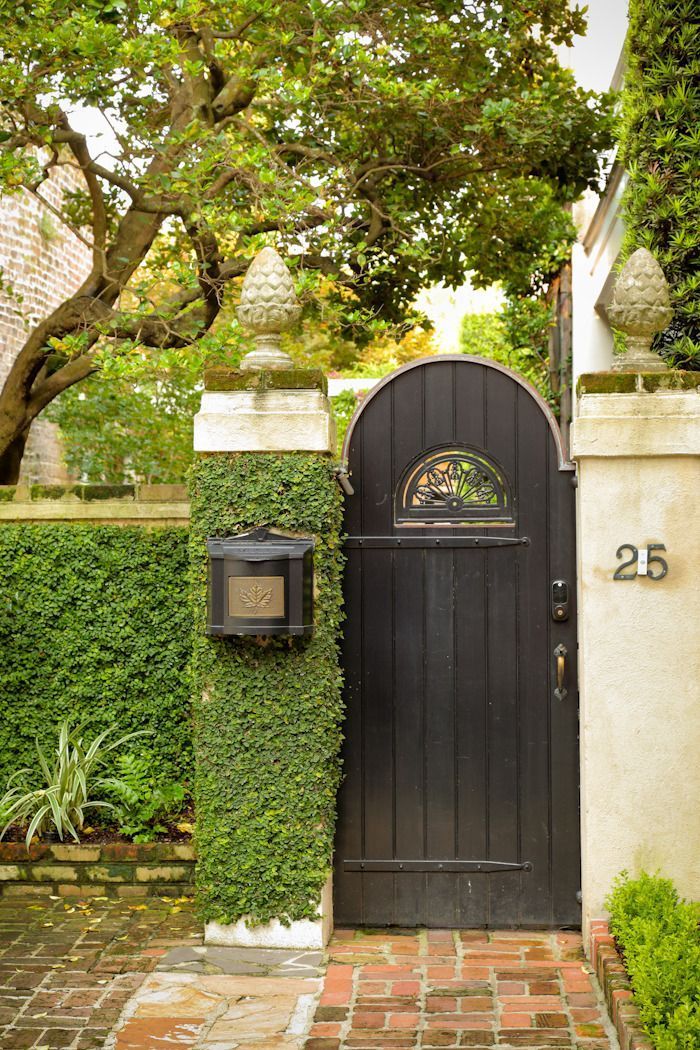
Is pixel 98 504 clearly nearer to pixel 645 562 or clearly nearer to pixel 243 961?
pixel 243 961

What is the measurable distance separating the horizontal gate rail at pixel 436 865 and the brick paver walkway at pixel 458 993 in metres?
0.28

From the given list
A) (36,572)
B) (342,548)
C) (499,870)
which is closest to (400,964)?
(499,870)

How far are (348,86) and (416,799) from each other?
207 inches

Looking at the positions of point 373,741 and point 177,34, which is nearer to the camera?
point 373,741

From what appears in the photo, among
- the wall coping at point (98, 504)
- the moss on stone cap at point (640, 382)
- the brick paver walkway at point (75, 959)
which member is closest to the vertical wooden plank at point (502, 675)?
the moss on stone cap at point (640, 382)

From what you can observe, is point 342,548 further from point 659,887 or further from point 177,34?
point 177,34

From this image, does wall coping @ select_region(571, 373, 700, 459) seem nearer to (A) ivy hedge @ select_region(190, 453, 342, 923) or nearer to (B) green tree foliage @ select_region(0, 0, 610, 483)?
(A) ivy hedge @ select_region(190, 453, 342, 923)

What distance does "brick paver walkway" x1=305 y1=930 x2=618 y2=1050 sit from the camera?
151 inches

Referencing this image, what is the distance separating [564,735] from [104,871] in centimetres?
248

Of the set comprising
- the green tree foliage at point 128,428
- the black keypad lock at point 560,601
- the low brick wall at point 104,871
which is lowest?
the low brick wall at point 104,871

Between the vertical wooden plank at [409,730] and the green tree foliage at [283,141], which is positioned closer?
the vertical wooden plank at [409,730]

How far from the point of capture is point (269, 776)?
4.71 m

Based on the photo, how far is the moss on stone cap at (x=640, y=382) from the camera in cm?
→ 459

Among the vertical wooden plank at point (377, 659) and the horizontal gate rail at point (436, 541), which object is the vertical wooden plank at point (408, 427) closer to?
the vertical wooden plank at point (377, 659)
